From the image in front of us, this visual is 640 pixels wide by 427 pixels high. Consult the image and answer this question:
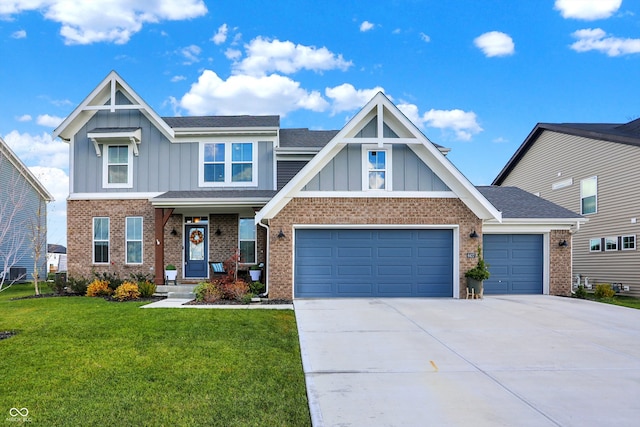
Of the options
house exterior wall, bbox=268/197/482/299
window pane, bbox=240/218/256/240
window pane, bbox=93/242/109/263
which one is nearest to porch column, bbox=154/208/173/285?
window pane, bbox=93/242/109/263

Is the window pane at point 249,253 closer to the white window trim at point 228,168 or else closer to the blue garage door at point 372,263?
the white window trim at point 228,168

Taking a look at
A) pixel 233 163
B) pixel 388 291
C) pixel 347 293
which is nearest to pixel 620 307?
pixel 388 291

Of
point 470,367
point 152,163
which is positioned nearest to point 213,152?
point 152,163

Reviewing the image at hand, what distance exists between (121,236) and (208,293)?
531 cm

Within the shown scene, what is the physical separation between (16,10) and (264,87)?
1078 cm

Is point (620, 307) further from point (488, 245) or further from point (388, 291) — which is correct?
point (388, 291)

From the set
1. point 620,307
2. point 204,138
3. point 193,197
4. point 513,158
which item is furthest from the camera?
point 513,158

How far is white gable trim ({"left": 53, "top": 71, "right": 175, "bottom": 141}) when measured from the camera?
16.2 m

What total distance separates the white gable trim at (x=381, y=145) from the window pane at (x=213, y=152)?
13.4 feet

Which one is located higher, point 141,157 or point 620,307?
point 141,157

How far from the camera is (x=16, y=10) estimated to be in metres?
15.8

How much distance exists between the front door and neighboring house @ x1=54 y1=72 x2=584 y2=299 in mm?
52

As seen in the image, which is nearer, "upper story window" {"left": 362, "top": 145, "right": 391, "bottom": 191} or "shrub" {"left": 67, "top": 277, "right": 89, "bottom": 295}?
"upper story window" {"left": 362, "top": 145, "right": 391, "bottom": 191}

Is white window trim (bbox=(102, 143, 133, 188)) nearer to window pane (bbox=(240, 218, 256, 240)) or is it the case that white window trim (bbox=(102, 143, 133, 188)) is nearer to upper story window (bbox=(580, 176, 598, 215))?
window pane (bbox=(240, 218, 256, 240))
